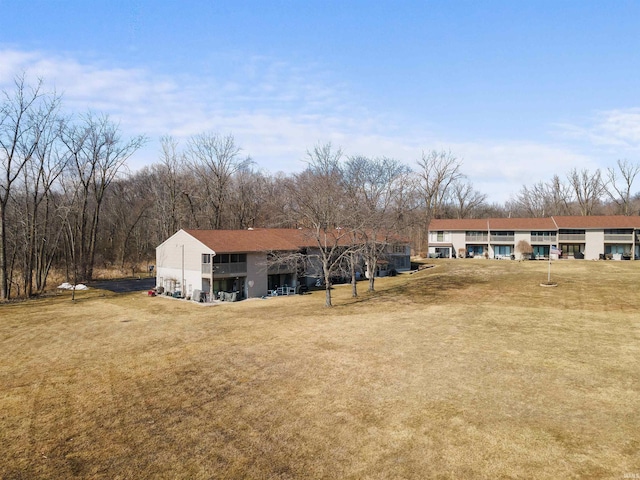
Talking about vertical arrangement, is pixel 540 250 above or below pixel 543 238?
below

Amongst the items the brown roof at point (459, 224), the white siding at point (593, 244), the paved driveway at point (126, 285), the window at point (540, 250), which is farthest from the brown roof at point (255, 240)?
the white siding at point (593, 244)

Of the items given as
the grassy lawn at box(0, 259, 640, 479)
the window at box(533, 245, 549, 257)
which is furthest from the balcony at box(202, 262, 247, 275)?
the window at box(533, 245, 549, 257)

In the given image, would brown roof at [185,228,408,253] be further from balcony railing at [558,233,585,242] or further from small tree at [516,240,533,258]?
balcony railing at [558,233,585,242]

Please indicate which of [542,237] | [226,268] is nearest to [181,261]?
[226,268]

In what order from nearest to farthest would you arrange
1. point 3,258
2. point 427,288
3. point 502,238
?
point 3,258 < point 427,288 < point 502,238

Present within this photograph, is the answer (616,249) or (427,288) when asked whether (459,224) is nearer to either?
(616,249)
